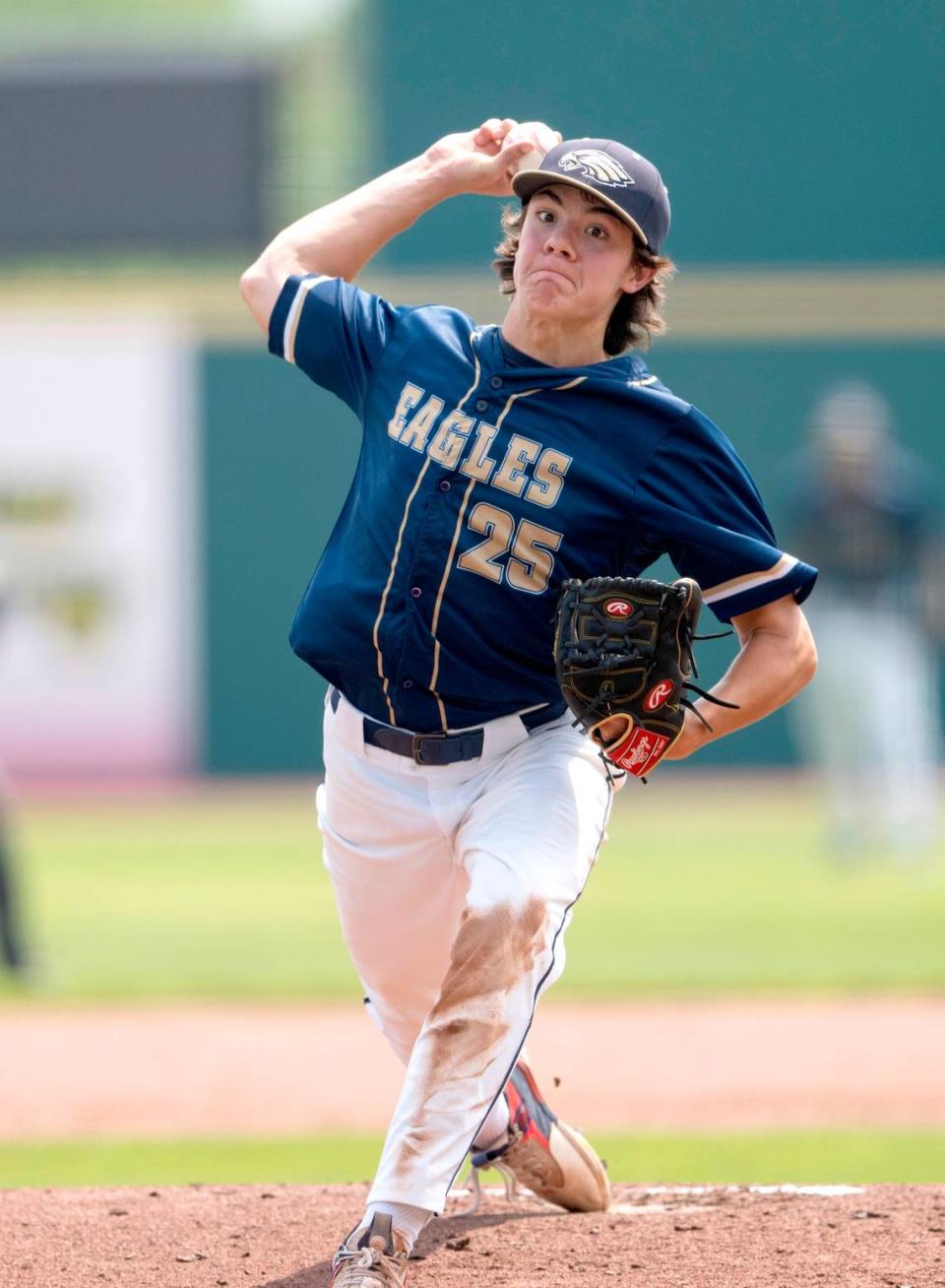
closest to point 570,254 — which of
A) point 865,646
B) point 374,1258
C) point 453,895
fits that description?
point 453,895

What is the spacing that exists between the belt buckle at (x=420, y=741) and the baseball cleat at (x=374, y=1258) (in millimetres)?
787

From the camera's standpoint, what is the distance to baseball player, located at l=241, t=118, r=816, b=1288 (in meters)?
3.39

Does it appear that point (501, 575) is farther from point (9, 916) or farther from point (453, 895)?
point (9, 916)

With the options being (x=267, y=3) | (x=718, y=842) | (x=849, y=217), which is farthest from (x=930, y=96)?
(x=267, y=3)

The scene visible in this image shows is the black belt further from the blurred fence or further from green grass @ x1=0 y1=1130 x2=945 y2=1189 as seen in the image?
the blurred fence

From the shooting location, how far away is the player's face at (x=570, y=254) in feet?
11.6

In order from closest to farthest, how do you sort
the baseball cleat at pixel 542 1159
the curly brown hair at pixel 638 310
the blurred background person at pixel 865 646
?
1. the curly brown hair at pixel 638 310
2. the baseball cleat at pixel 542 1159
3. the blurred background person at pixel 865 646

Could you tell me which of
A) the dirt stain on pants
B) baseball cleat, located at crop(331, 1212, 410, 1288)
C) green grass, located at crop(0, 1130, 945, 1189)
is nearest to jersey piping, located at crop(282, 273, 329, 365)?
the dirt stain on pants

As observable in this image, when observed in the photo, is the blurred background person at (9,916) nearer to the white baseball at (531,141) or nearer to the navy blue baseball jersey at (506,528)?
the navy blue baseball jersey at (506,528)

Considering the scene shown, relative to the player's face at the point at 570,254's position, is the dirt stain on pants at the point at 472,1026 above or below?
below

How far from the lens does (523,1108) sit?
4.00 metres

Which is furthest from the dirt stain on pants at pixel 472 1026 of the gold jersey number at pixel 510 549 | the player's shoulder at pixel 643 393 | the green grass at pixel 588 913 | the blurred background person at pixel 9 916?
the blurred background person at pixel 9 916

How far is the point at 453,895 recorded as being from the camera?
3.69 m

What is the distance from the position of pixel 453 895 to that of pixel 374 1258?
2.32 ft
